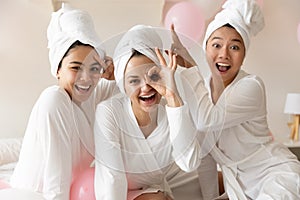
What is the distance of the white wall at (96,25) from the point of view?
8.99ft

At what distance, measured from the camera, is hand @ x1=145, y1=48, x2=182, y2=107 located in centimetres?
127

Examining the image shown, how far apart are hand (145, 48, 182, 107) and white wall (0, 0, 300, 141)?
1309 mm

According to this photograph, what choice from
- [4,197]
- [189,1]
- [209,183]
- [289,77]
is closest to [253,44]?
[289,77]

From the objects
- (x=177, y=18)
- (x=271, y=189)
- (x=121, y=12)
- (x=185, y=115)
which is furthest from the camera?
(x=121, y=12)

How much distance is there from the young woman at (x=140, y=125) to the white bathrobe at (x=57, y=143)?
7cm

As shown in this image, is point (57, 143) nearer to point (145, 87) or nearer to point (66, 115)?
point (66, 115)

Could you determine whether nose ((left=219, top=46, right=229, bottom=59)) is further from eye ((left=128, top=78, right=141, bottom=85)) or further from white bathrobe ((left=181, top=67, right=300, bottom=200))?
eye ((left=128, top=78, right=141, bottom=85))

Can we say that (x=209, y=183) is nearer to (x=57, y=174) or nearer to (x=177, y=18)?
(x=57, y=174)

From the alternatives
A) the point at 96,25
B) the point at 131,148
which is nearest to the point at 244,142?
the point at 131,148

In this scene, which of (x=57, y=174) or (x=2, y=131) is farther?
(x=2, y=131)

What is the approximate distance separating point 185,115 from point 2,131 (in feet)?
6.27

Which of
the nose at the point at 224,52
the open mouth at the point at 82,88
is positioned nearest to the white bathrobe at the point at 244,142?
the nose at the point at 224,52

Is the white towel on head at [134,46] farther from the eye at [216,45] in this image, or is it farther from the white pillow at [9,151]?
the white pillow at [9,151]

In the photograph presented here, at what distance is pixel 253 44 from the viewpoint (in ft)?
10.3
